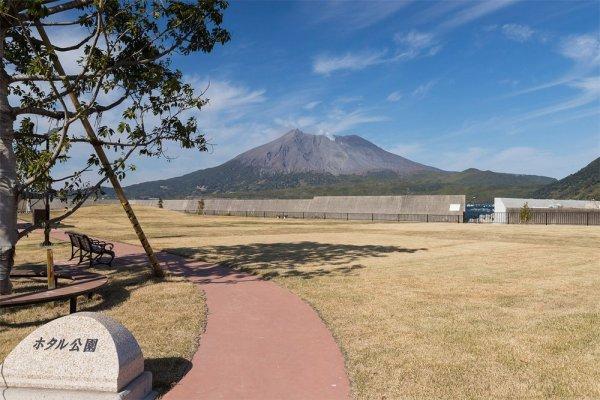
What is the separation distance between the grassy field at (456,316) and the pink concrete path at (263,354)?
34 centimetres

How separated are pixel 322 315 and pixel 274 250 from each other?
11.4m

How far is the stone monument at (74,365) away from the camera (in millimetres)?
4973

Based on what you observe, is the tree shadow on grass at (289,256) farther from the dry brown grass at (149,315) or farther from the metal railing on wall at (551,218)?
the metal railing on wall at (551,218)

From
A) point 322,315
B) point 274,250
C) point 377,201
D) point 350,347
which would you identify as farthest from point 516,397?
point 377,201

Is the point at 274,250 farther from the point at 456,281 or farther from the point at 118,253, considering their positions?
the point at 456,281

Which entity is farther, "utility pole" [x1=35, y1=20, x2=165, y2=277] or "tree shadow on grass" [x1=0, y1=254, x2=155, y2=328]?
"utility pole" [x1=35, y1=20, x2=165, y2=277]

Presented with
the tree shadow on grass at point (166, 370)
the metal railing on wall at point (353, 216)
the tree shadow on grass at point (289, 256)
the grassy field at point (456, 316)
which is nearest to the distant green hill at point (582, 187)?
the metal railing on wall at point (353, 216)

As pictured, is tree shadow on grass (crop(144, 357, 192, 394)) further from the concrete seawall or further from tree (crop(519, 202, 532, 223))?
tree (crop(519, 202, 532, 223))

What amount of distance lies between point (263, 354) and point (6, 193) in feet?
23.8

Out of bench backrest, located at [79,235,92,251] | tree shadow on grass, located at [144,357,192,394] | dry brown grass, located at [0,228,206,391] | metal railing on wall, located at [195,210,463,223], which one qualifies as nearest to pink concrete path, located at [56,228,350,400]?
tree shadow on grass, located at [144,357,192,394]

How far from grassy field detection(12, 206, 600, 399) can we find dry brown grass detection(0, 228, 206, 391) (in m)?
2.37

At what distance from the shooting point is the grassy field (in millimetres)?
5910

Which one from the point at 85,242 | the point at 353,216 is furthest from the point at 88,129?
the point at 353,216

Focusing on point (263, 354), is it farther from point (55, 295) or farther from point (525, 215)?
point (525, 215)
